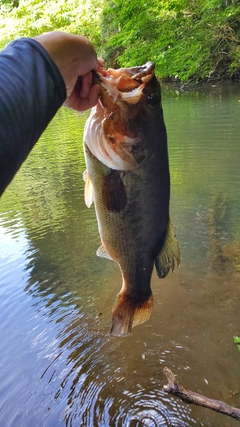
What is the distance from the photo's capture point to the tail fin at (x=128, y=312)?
8.04 ft

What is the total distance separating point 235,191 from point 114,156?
6.26 m

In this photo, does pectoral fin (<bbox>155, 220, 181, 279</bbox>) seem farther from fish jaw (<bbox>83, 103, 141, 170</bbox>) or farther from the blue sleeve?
the blue sleeve

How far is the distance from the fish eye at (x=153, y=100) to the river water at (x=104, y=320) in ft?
8.31

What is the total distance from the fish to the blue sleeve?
0.66 m

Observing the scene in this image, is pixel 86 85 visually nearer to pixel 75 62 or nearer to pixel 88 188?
pixel 75 62

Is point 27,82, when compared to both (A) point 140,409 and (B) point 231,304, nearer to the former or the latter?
(A) point 140,409

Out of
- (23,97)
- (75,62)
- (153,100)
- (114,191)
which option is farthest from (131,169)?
(23,97)

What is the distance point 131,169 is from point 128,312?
945mm

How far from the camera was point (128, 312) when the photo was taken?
247cm

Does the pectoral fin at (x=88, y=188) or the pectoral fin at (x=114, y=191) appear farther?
the pectoral fin at (x=88, y=188)

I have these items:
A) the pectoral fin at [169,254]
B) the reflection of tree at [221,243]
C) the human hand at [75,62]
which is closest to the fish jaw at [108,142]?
the human hand at [75,62]

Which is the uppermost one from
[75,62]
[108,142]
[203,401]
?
[75,62]

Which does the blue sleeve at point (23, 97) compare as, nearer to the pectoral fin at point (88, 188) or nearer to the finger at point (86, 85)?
the finger at point (86, 85)

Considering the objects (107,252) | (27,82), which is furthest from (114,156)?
(27,82)
